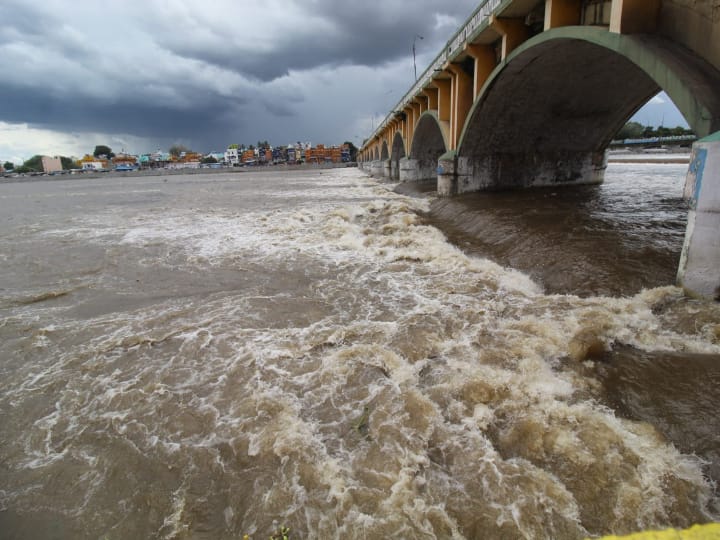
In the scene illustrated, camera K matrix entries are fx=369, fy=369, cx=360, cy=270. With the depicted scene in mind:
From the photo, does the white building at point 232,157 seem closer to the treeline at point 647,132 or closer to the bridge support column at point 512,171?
the treeline at point 647,132

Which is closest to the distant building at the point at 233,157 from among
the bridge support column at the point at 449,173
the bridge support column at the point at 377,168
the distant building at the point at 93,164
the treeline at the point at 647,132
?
the distant building at the point at 93,164

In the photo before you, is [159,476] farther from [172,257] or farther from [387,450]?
[172,257]

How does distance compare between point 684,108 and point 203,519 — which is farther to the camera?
point 684,108

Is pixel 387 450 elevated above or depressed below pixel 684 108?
below

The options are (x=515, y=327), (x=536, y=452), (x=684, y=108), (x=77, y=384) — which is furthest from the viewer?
(x=684, y=108)

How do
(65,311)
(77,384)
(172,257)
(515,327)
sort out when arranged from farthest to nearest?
(172,257) < (65,311) < (515,327) < (77,384)

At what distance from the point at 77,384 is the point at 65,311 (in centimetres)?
360

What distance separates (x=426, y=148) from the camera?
3694 cm

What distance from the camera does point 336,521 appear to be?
117 inches

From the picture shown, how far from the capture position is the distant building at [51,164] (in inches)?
5655

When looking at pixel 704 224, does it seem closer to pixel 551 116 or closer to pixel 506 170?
pixel 551 116

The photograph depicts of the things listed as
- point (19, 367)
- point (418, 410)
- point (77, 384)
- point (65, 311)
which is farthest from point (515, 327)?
point (65, 311)

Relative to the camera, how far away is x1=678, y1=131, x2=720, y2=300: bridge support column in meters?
5.11

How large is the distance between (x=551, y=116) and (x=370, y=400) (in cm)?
1893
